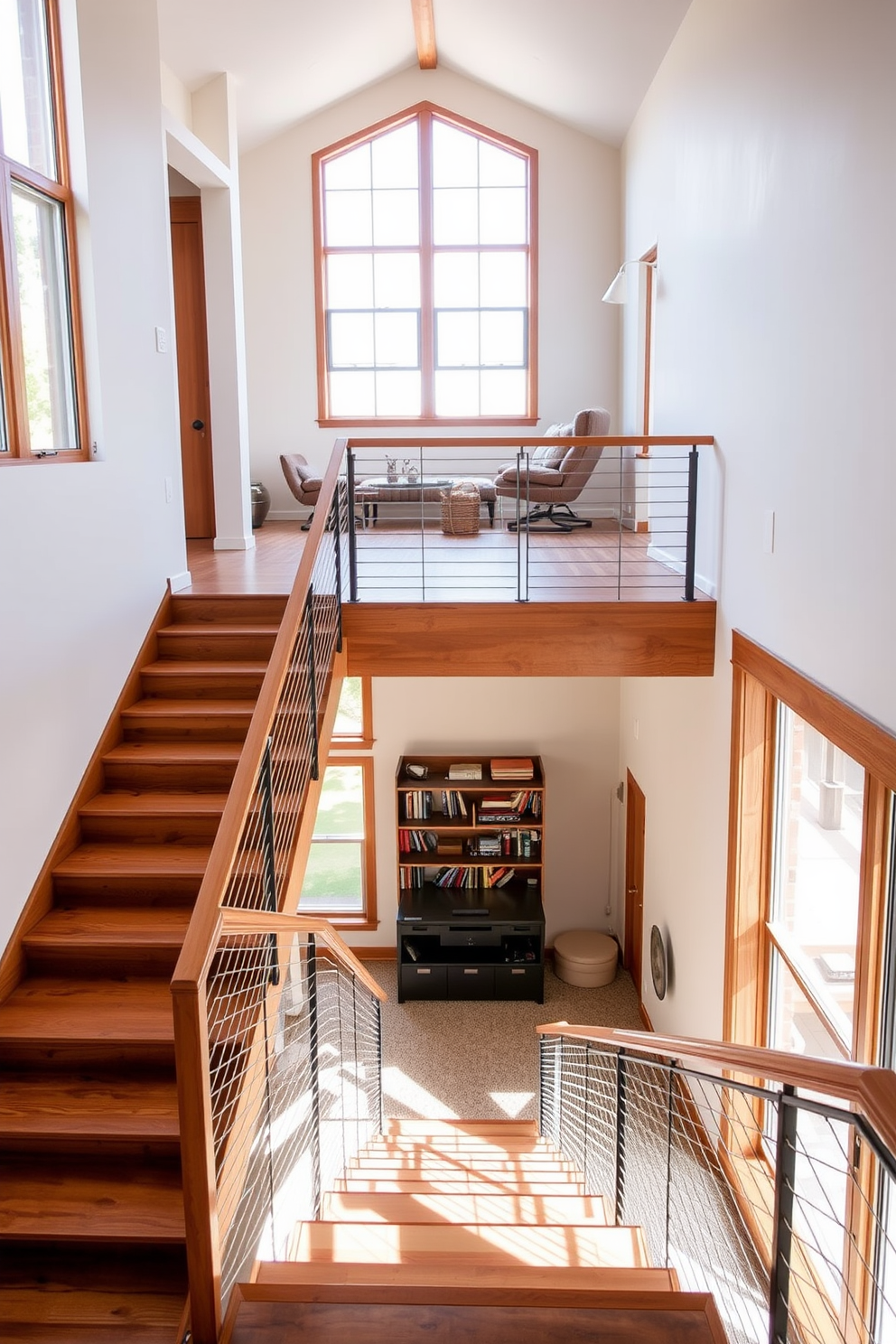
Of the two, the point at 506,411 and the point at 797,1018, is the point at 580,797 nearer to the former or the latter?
the point at 506,411

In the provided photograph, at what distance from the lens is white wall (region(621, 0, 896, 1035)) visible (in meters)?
3.08

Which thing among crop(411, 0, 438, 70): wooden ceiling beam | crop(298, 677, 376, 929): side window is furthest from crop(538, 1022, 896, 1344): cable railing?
crop(411, 0, 438, 70): wooden ceiling beam

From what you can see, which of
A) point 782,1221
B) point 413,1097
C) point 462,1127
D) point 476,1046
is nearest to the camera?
point 782,1221

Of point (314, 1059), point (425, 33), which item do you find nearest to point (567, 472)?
point (425, 33)

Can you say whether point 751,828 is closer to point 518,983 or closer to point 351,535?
point 351,535

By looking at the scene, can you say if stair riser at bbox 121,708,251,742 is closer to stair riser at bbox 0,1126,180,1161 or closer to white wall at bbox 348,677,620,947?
stair riser at bbox 0,1126,180,1161

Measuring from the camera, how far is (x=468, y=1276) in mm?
2408

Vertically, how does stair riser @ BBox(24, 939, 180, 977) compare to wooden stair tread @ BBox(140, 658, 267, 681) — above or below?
below

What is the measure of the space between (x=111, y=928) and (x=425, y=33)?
7.34 metres

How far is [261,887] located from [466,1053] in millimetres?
4349

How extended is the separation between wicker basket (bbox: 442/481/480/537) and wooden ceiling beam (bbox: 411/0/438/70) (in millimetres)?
3444

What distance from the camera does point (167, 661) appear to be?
523 centimetres

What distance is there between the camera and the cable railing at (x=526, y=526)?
5387mm

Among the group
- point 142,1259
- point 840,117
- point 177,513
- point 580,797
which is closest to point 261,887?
point 142,1259
